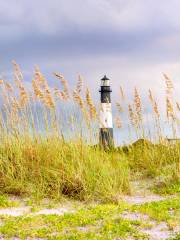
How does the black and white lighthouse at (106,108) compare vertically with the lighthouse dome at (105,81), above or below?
below

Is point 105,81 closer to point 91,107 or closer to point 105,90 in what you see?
point 105,90

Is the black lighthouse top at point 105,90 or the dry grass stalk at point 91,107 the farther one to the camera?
the black lighthouse top at point 105,90

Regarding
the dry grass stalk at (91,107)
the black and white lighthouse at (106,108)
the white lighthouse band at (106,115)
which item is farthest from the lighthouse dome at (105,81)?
the dry grass stalk at (91,107)

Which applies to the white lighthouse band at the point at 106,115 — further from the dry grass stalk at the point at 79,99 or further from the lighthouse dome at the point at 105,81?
the dry grass stalk at the point at 79,99

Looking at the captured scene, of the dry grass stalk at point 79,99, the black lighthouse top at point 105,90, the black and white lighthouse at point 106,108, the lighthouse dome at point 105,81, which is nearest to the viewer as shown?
the dry grass stalk at point 79,99

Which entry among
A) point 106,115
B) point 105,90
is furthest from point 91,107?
point 105,90

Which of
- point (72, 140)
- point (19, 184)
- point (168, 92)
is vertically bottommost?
point (19, 184)

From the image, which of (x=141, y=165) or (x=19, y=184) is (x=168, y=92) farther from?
(x=19, y=184)

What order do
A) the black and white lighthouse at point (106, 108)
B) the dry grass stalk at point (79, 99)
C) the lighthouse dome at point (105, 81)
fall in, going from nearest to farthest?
the dry grass stalk at point (79, 99) < the black and white lighthouse at point (106, 108) < the lighthouse dome at point (105, 81)

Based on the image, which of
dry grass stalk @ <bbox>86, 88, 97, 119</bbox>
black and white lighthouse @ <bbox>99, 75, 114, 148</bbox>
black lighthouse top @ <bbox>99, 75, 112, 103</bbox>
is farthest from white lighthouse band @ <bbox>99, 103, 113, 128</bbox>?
dry grass stalk @ <bbox>86, 88, 97, 119</bbox>

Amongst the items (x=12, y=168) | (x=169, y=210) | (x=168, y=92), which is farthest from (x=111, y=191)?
(x=168, y=92)

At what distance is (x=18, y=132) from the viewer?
32.5ft

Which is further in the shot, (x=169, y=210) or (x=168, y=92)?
(x=168, y=92)

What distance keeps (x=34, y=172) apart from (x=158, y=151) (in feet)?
11.7
